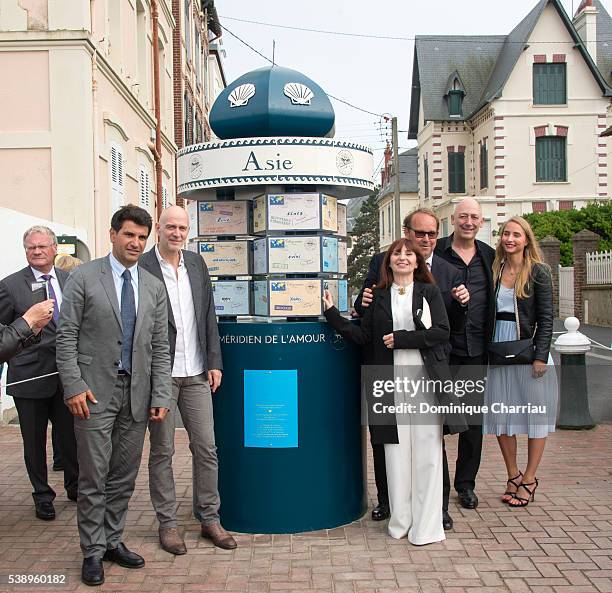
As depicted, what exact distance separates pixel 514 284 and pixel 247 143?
7.27 feet

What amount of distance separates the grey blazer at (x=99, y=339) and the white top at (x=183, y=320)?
1.00 ft

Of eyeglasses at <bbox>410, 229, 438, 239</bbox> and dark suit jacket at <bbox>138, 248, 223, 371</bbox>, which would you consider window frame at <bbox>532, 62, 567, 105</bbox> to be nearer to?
eyeglasses at <bbox>410, 229, 438, 239</bbox>

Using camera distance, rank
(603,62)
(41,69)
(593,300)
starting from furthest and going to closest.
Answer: (603,62), (593,300), (41,69)

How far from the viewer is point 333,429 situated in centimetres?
531

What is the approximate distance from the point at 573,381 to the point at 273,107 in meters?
4.94

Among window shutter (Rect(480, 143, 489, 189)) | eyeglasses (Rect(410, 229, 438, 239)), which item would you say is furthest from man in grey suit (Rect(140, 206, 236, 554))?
window shutter (Rect(480, 143, 489, 189))

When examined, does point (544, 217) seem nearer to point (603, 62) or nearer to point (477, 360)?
point (603, 62)

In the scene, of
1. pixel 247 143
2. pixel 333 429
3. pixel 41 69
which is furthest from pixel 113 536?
pixel 41 69

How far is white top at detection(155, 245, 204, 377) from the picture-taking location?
4930 millimetres

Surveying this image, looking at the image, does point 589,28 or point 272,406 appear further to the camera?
point 589,28

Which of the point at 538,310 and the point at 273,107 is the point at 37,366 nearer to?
the point at 273,107

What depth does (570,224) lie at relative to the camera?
29.2 m

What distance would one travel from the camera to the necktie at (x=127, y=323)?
4512 mm

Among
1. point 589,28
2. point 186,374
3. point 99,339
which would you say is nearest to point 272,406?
point 186,374
